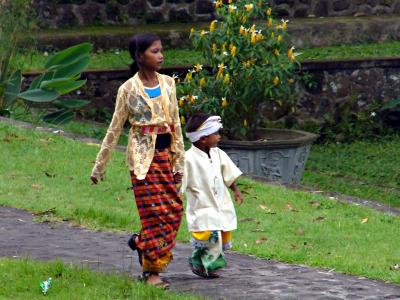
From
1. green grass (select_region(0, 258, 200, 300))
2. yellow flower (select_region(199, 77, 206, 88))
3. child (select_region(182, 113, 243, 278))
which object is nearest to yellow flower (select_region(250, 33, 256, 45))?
yellow flower (select_region(199, 77, 206, 88))

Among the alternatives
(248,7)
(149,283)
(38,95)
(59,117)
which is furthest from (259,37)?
(149,283)

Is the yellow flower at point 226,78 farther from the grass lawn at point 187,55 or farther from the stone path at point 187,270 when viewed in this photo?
the stone path at point 187,270

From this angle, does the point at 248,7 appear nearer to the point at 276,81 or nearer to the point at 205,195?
the point at 276,81

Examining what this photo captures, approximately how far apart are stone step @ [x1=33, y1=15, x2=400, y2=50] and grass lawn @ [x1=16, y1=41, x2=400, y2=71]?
0.12m

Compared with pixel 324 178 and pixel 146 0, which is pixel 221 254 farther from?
pixel 146 0

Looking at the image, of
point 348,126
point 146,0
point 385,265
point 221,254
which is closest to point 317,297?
point 221,254

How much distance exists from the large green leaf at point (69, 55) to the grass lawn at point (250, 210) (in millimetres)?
1222

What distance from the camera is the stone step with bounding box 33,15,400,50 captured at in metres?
15.9

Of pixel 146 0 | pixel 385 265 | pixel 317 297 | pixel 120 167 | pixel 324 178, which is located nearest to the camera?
pixel 317 297

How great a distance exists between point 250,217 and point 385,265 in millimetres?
1775

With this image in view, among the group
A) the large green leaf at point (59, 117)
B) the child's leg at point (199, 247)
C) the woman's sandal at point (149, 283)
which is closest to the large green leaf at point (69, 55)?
the large green leaf at point (59, 117)

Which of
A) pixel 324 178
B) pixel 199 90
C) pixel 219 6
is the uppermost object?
pixel 219 6

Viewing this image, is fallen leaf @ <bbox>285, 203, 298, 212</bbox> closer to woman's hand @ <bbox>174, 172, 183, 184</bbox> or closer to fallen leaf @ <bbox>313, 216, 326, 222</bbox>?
fallen leaf @ <bbox>313, 216, 326, 222</bbox>

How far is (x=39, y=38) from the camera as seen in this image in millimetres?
15766
